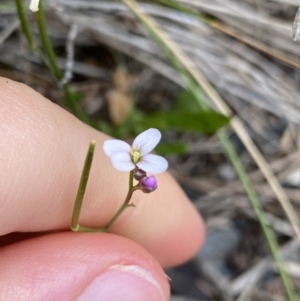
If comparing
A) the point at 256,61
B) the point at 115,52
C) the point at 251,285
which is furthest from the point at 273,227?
the point at 115,52

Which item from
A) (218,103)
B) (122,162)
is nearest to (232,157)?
(218,103)

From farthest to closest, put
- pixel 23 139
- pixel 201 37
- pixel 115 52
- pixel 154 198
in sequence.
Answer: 1. pixel 115 52
2. pixel 201 37
3. pixel 154 198
4. pixel 23 139

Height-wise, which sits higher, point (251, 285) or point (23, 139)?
point (23, 139)

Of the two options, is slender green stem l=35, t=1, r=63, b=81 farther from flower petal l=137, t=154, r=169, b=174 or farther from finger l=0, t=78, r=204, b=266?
flower petal l=137, t=154, r=169, b=174

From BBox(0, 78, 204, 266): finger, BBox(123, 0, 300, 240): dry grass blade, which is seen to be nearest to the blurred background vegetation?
BBox(123, 0, 300, 240): dry grass blade

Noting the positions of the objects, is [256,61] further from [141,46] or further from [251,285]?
[251,285]

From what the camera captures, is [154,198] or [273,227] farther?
[273,227]
